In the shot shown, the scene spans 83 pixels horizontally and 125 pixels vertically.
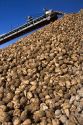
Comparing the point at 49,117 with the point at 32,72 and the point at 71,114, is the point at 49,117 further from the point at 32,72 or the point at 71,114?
the point at 32,72

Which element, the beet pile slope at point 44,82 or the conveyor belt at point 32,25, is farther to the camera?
the conveyor belt at point 32,25

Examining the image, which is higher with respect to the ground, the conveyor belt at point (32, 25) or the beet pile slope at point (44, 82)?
the conveyor belt at point (32, 25)

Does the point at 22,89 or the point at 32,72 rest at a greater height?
the point at 32,72

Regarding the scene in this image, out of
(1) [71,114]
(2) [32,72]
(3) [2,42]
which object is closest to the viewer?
(1) [71,114]

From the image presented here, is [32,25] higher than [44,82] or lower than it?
higher

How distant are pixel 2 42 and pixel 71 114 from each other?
16.4 metres

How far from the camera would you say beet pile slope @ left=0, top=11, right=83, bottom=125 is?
7.07 metres

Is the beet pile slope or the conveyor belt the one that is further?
the conveyor belt

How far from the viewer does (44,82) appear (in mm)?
8805

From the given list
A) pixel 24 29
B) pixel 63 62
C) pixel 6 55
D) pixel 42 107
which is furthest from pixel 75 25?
pixel 42 107

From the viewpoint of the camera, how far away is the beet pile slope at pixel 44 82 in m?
7.07

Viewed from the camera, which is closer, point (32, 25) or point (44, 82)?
point (44, 82)

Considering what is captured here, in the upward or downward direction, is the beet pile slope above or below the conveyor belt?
below

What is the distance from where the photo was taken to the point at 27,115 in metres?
7.21
